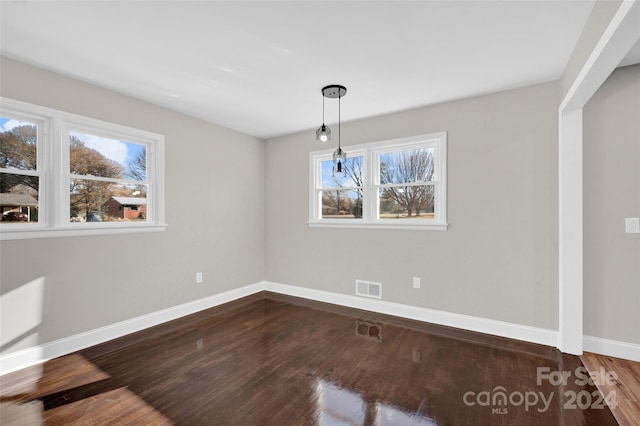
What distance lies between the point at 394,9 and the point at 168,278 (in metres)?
3.62

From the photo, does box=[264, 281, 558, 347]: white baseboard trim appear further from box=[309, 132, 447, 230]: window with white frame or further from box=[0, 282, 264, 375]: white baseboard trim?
box=[0, 282, 264, 375]: white baseboard trim

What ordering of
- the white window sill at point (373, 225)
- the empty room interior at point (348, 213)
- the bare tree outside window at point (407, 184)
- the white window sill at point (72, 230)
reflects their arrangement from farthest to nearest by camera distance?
the bare tree outside window at point (407, 184) → the white window sill at point (373, 225) → the white window sill at point (72, 230) → the empty room interior at point (348, 213)

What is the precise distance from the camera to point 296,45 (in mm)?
2295

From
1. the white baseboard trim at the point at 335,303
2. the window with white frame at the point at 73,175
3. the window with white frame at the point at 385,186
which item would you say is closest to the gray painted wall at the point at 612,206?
the white baseboard trim at the point at 335,303

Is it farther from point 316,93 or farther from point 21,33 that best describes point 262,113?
point 21,33

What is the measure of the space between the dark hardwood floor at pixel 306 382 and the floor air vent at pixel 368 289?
608 millimetres

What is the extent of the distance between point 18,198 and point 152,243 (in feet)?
4.01

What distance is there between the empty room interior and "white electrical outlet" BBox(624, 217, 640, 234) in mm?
13

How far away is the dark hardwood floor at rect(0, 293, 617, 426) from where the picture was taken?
193 cm

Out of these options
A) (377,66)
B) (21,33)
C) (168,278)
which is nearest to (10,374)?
(168,278)

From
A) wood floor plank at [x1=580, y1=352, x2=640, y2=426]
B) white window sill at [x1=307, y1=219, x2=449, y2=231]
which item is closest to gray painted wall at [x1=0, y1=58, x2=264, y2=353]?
white window sill at [x1=307, y1=219, x2=449, y2=231]

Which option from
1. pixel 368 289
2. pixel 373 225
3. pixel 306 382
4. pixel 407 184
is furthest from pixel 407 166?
pixel 306 382

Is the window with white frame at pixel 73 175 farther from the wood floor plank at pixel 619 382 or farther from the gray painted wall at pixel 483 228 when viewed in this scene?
the wood floor plank at pixel 619 382

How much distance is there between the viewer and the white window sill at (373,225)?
3.51 meters
